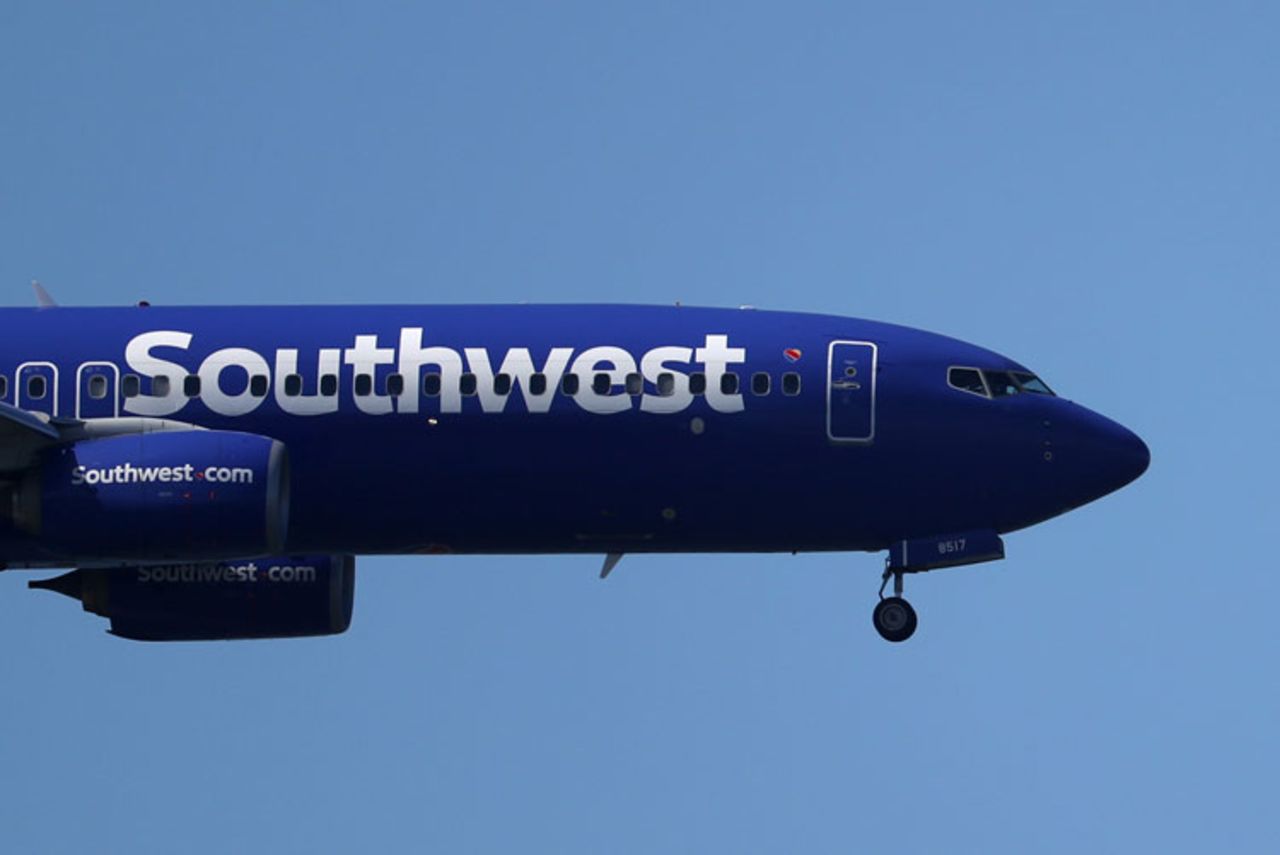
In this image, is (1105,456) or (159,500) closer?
(159,500)

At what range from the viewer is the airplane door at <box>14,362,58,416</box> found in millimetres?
61750

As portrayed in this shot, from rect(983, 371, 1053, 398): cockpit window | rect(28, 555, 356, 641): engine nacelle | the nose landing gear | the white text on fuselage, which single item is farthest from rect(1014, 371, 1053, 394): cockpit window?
rect(28, 555, 356, 641): engine nacelle

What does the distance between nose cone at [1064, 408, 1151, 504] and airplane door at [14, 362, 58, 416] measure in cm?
1751

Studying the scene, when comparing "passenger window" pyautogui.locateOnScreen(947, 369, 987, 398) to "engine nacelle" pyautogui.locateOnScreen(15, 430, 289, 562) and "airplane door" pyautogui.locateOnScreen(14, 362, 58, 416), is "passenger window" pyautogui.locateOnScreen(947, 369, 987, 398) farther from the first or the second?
"airplane door" pyautogui.locateOnScreen(14, 362, 58, 416)

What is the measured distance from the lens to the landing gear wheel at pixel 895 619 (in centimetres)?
6197

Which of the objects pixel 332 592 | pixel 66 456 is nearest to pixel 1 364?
pixel 66 456

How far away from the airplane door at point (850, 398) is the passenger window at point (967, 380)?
4.61ft

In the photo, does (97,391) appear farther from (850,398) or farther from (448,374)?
(850,398)

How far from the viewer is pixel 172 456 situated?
59.1 m

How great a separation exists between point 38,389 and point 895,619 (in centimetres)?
1531

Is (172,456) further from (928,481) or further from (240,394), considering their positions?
(928,481)

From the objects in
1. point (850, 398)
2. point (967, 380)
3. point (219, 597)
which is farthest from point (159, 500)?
point (967, 380)

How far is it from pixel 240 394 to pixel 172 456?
8.62 ft

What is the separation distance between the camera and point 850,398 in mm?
60938
